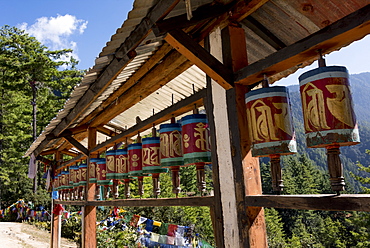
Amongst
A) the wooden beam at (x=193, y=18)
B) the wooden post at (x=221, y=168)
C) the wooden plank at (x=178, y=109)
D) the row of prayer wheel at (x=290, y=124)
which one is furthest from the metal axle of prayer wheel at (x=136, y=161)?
the wooden beam at (x=193, y=18)

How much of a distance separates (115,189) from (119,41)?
234 cm

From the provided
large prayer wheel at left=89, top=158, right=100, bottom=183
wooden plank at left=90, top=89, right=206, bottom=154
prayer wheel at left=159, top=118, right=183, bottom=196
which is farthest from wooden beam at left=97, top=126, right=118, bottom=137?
prayer wheel at left=159, top=118, right=183, bottom=196

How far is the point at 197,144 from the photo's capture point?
2.35m

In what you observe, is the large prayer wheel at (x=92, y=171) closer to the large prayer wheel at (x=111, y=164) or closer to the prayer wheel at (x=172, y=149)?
the large prayer wheel at (x=111, y=164)

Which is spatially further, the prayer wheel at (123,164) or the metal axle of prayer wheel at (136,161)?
the prayer wheel at (123,164)

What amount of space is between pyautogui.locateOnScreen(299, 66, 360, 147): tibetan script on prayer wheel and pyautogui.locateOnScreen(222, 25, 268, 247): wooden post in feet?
1.66

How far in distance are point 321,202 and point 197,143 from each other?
3.53 ft

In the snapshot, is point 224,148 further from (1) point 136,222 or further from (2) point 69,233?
(2) point 69,233

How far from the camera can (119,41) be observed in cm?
242

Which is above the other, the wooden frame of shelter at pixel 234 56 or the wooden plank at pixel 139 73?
the wooden plank at pixel 139 73

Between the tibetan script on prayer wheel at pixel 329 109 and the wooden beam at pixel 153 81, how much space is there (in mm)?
1518

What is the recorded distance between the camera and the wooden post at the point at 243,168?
1901mm

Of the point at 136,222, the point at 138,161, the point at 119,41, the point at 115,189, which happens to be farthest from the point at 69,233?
the point at 119,41

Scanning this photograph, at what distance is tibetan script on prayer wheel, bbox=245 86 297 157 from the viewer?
169 cm
